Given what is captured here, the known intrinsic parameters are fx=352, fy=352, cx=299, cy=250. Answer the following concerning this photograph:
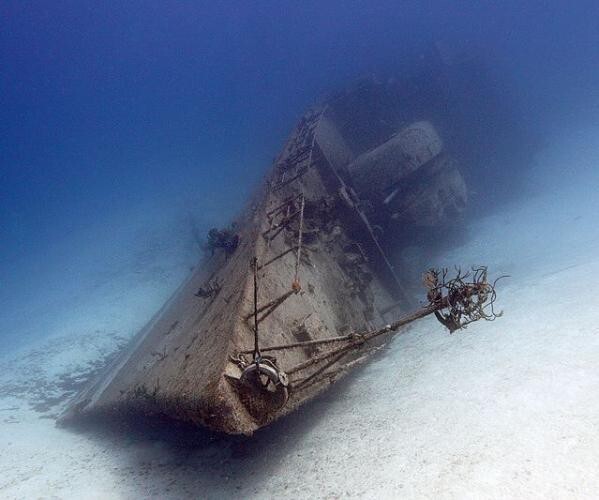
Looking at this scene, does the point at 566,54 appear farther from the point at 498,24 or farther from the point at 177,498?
the point at 177,498

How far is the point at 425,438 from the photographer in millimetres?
3928

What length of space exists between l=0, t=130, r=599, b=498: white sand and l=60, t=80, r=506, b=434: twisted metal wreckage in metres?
0.69

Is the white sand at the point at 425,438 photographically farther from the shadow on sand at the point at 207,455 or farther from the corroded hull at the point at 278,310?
the corroded hull at the point at 278,310

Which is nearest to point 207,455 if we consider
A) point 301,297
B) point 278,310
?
point 278,310

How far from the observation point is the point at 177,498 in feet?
13.6

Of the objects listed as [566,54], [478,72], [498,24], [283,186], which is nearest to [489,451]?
[283,186]

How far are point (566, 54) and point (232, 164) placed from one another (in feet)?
161

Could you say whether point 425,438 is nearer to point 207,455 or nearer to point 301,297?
point 301,297

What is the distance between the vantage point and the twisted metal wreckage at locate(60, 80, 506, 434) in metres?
3.35

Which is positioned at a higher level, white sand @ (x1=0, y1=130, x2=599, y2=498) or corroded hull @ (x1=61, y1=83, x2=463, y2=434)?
corroded hull @ (x1=61, y1=83, x2=463, y2=434)

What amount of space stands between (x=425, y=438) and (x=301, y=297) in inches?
93.8

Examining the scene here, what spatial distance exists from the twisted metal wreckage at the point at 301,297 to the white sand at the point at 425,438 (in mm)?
690

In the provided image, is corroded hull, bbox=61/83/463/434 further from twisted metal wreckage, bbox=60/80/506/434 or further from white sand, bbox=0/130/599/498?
white sand, bbox=0/130/599/498

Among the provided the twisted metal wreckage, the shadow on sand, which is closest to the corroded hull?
the twisted metal wreckage
